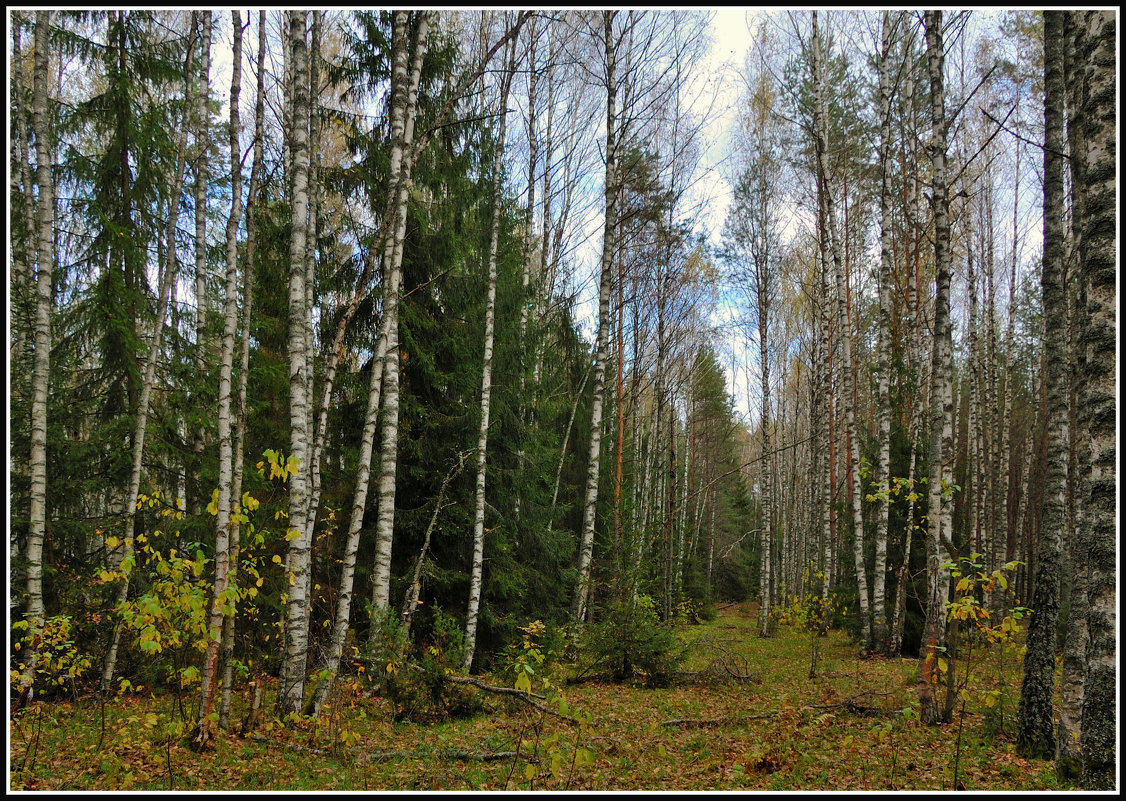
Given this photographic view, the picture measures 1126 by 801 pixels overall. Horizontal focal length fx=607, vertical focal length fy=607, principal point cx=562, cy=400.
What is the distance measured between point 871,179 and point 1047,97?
1036cm

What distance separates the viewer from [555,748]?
459cm

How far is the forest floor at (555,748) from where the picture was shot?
182 inches

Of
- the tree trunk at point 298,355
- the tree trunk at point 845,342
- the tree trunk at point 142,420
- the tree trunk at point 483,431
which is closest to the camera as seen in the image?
the tree trunk at point 298,355

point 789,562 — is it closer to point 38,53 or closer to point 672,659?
point 672,659

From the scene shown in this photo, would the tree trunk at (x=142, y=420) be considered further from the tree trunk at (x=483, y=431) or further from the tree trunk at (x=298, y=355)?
the tree trunk at (x=483, y=431)

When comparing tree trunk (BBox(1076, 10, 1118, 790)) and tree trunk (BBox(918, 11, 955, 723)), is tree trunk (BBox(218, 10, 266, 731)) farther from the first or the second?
tree trunk (BBox(918, 11, 955, 723))

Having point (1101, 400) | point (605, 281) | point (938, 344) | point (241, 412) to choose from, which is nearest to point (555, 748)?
point (241, 412)

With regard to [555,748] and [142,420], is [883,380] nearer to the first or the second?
[555,748]

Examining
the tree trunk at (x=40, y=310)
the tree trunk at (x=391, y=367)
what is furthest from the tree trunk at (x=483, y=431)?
the tree trunk at (x=40, y=310)

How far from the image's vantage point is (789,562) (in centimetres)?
2597

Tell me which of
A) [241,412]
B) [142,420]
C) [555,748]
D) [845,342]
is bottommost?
[555,748]

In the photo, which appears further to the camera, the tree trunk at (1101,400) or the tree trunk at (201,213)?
the tree trunk at (201,213)

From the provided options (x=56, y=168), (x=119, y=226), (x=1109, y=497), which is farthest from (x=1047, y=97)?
(x=56, y=168)

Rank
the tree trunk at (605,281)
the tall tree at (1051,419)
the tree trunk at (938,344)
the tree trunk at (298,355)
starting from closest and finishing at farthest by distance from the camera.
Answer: the tall tree at (1051,419), the tree trunk at (298,355), the tree trunk at (938,344), the tree trunk at (605,281)
